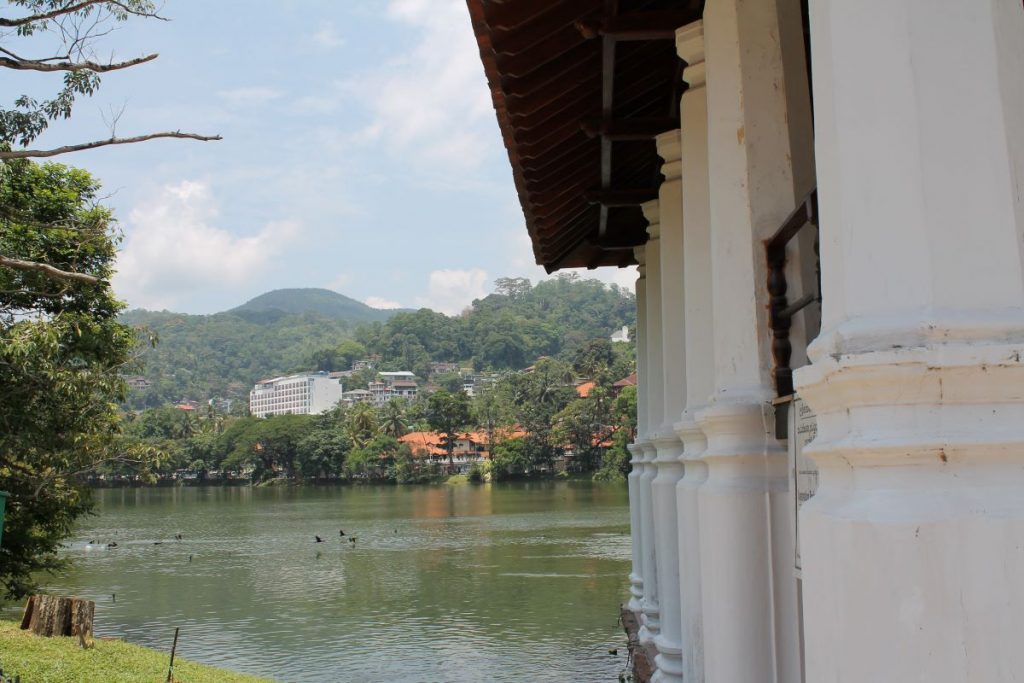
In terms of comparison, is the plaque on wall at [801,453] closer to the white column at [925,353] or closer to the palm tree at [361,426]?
the white column at [925,353]

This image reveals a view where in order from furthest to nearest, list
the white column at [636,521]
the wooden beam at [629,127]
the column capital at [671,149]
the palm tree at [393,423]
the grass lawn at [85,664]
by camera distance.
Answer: the palm tree at [393,423] → the grass lawn at [85,664] → the white column at [636,521] → the column capital at [671,149] → the wooden beam at [629,127]

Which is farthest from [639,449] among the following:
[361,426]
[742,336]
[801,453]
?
[361,426]

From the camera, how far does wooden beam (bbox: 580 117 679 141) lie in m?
5.38

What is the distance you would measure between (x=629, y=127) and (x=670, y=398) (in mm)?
1921

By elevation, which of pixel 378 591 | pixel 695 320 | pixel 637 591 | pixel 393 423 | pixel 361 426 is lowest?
pixel 378 591

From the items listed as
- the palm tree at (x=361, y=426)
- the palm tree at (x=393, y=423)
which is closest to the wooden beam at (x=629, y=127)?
the palm tree at (x=361, y=426)

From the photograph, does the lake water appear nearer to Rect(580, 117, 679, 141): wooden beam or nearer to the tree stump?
the tree stump

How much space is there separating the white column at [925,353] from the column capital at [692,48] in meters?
2.61

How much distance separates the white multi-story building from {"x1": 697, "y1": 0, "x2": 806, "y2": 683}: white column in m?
158

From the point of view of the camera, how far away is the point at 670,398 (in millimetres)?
6453

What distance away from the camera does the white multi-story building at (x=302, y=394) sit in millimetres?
167750

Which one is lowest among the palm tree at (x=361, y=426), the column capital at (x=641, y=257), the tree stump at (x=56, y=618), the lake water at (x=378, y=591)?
the lake water at (x=378, y=591)

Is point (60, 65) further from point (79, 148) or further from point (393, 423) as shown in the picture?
point (393, 423)

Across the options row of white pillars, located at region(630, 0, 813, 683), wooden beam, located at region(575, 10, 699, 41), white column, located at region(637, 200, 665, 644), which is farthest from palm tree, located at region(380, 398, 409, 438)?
row of white pillars, located at region(630, 0, 813, 683)
